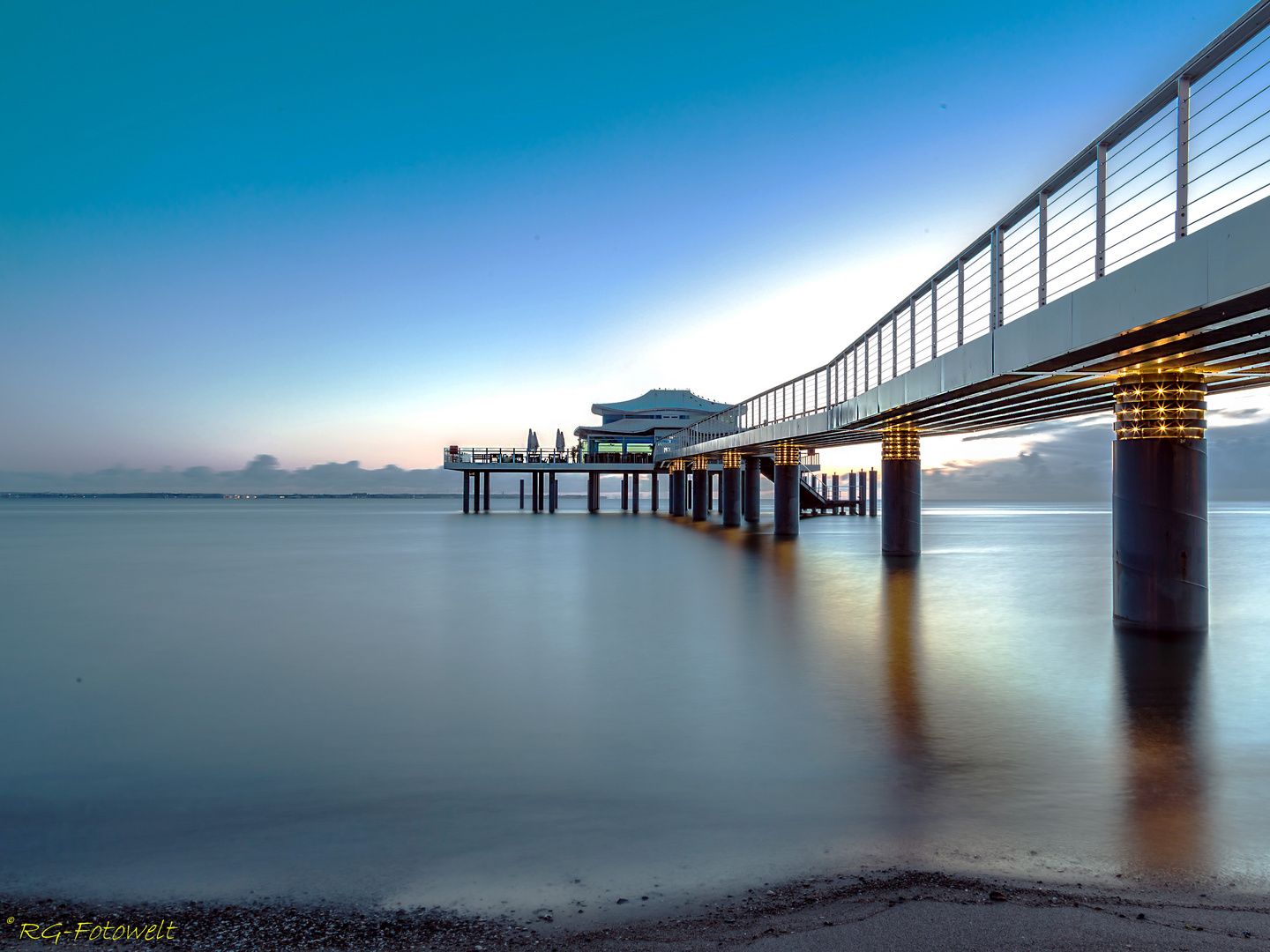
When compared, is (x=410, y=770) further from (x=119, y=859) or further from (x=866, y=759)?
(x=866, y=759)

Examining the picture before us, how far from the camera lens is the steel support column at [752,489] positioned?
41938mm

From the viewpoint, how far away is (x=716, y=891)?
3.57m

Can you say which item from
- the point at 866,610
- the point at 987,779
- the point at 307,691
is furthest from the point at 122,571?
the point at 987,779

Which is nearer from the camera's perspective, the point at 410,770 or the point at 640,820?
the point at 640,820

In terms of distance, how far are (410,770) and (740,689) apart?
3525 millimetres

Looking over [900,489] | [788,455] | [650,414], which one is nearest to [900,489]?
[900,489]

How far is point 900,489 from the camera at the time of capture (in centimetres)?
2202

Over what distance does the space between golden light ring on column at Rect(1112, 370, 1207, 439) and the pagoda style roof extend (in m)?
74.9

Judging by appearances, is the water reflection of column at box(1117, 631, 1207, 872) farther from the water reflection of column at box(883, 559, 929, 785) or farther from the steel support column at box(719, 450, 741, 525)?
the steel support column at box(719, 450, 741, 525)

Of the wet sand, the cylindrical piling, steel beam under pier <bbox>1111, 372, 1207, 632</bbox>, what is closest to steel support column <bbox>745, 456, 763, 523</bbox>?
the cylindrical piling

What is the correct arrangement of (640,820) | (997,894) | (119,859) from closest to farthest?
(997,894) < (119,859) < (640,820)

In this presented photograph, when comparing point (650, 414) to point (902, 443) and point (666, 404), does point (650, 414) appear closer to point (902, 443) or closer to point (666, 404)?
point (666, 404)

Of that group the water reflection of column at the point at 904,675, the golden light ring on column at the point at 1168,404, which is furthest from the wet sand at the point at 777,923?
the golden light ring on column at the point at 1168,404

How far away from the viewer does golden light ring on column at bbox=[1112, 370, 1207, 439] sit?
9.66m
